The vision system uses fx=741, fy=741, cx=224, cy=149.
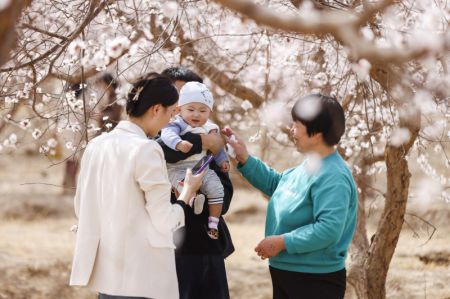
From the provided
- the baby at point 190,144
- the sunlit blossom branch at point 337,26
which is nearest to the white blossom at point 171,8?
the baby at point 190,144

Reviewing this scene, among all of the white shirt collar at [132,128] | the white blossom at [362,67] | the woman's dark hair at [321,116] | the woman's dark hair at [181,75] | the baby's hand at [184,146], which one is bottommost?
the baby's hand at [184,146]

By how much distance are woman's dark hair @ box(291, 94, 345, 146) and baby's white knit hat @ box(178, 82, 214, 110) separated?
0.40 metres

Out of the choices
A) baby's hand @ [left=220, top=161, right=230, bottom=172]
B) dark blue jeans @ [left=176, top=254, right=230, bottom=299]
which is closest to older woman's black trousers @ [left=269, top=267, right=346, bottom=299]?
dark blue jeans @ [left=176, top=254, right=230, bottom=299]

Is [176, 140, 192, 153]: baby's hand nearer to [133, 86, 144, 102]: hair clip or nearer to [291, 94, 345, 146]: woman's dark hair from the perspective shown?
[133, 86, 144, 102]: hair clip

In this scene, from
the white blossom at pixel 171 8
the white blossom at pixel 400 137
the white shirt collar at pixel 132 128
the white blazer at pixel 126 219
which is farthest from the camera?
the white blossom at pixel 400 137

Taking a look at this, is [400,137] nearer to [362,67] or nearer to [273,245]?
[362,67]

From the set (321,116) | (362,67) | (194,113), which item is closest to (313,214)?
(321,116)

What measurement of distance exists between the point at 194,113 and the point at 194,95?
0.09 m

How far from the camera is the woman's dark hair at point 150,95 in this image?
9.28 feet

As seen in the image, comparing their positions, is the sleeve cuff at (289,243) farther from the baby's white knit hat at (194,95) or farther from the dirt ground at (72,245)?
the dirt ground at (72,245)

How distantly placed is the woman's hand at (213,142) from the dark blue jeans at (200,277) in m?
0.47

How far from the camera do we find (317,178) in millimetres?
3080

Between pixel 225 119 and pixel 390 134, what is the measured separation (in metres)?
3.15

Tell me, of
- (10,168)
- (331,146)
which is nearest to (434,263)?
(331,146)
